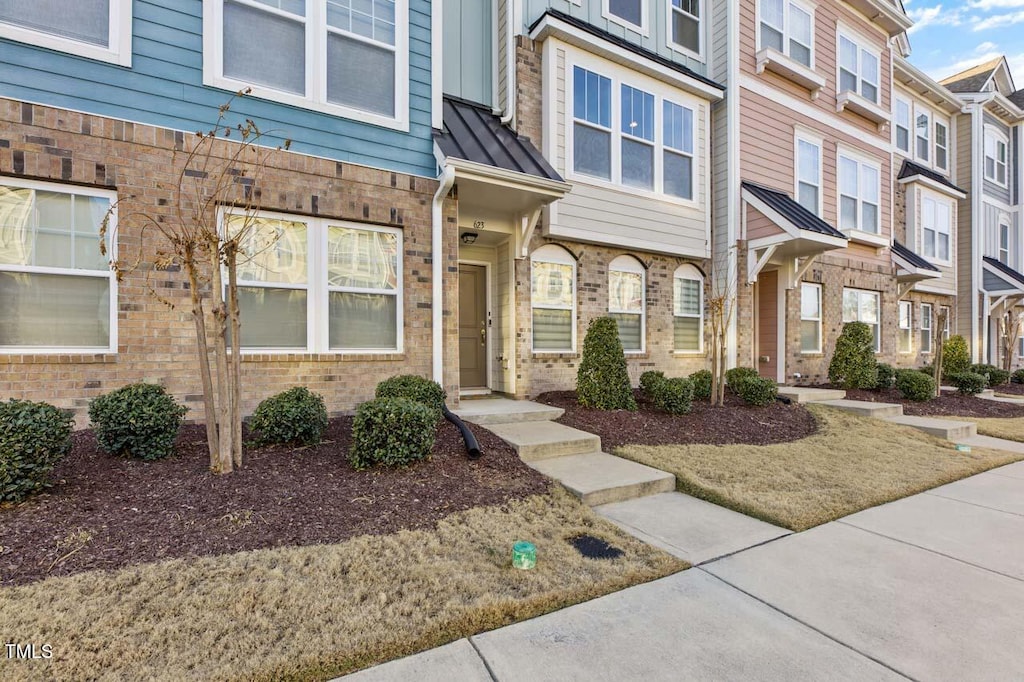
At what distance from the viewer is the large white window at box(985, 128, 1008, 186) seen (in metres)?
15.2

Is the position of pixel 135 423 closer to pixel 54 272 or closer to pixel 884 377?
pixel 54 272

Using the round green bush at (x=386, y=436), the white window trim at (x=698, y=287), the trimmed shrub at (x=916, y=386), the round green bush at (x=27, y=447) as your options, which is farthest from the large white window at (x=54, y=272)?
the trimmed shrub at (x=916, y=386)

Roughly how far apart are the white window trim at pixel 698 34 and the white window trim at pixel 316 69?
5.22 meters

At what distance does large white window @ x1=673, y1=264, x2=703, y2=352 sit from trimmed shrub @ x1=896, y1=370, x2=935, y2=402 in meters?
4.01

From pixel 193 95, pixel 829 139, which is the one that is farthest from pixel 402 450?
pixel 829 139

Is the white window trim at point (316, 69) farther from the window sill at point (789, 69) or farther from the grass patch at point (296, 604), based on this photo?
the window sill at point (789, 69)

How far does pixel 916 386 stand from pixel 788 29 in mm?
7486

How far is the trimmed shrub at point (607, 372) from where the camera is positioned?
6.38m

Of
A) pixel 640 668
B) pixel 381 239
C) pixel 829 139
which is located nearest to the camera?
pixel 640 668

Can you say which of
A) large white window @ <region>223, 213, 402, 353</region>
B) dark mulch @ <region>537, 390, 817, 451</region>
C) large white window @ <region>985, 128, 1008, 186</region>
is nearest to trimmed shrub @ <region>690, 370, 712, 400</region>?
dark mulch @ <region>537, 390, 817, 451</region>

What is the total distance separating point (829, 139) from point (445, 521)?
1177 cm

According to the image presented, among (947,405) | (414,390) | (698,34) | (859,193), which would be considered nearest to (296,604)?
(414,390)

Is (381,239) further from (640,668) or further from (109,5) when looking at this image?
(640,668)

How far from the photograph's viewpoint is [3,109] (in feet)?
13.2
